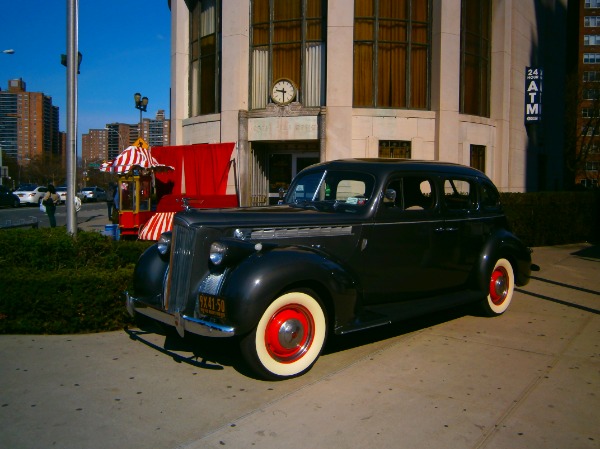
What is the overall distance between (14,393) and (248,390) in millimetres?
1826

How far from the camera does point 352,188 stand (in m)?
5.75

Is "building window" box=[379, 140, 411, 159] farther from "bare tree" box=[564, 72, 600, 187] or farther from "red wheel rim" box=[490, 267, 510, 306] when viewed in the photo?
"bare tree" box=[564, 72, 600, 187]

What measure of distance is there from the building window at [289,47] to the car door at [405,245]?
30.4ft

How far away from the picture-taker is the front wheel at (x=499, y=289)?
6.66m

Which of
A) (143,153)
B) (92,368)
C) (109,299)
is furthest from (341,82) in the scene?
(92,368)

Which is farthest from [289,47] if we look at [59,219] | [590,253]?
[59,219]

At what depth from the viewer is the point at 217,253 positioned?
4539 mm

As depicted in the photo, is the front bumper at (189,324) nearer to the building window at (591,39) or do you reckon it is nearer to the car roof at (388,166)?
the car roof at (388,166)

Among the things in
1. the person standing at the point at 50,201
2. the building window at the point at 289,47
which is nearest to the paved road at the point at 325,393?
the building window at the point at 289,47

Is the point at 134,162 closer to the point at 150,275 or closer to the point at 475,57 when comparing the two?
the point at 150,275

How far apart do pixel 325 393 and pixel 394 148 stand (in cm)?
1127

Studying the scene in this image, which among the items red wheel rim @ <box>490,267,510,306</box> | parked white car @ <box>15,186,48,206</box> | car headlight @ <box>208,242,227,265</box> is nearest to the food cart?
red wheel rim @ <box>490,267,510,306</box>

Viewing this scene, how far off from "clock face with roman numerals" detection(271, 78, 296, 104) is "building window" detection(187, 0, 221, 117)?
6.62 feet

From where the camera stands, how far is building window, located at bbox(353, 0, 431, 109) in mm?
14703
